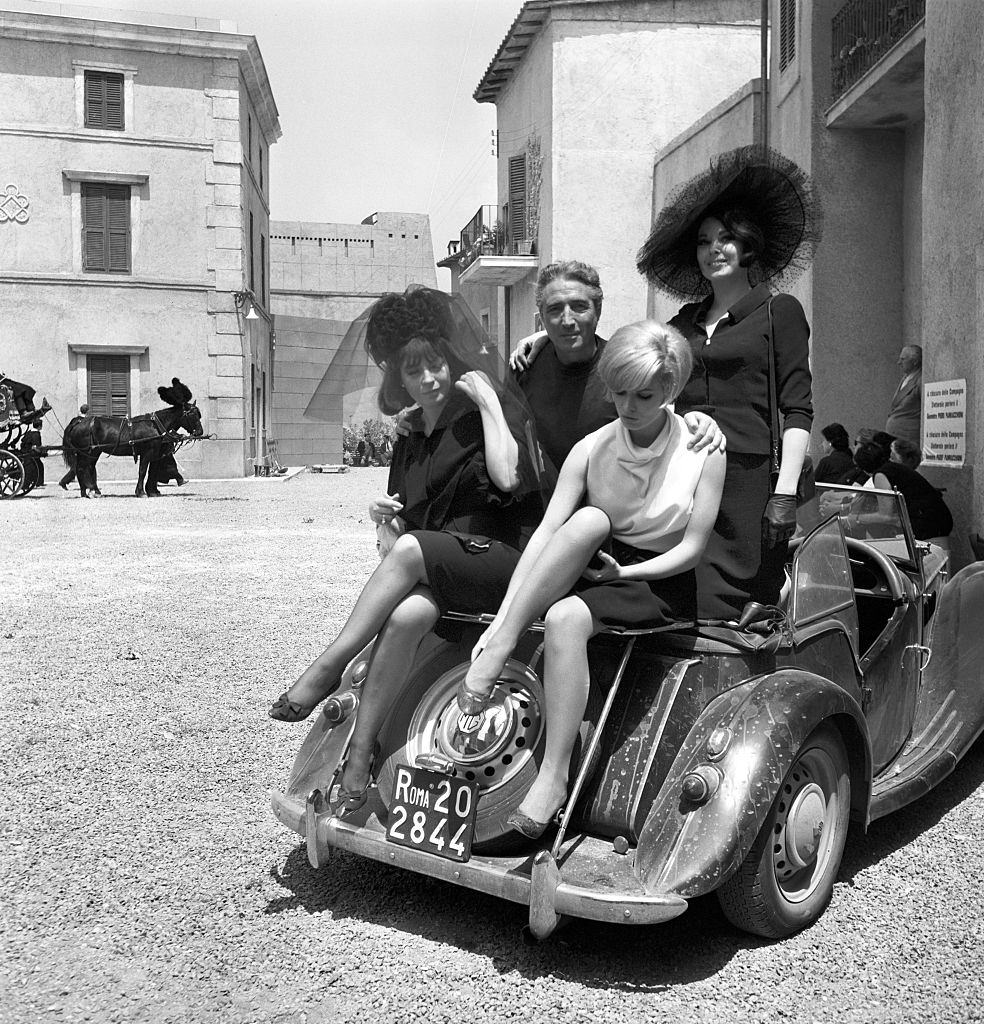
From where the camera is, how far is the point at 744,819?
2.79 meters

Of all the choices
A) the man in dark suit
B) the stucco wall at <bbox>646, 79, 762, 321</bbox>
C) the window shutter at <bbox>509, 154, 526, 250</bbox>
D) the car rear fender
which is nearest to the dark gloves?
the car rear fender

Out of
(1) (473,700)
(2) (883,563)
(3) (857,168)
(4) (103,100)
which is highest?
(4) (103,100)

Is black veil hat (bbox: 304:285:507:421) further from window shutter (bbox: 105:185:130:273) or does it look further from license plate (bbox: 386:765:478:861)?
window shutter (bbox: 105:185:130:273)

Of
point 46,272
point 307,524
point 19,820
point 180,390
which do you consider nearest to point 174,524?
point 307,524

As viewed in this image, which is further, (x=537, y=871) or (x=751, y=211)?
(x=751, y=211)

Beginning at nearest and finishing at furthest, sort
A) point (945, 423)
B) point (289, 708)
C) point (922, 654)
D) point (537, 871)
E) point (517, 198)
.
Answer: point (537, 871), point (289, 708), point (922, 654), point (945, 423), point (517, 198)

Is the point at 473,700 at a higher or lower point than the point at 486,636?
lower

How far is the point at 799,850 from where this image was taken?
10.1ft

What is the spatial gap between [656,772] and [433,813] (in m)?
0.60

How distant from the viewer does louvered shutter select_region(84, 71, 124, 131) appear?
2616cm

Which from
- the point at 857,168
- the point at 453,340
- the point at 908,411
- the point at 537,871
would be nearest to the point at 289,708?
the point at 537,871

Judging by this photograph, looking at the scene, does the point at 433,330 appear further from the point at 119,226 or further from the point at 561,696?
the point at 119,226

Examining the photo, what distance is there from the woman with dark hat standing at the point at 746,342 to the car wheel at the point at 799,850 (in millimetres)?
469

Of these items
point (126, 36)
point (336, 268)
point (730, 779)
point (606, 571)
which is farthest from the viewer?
point (336, 268)
